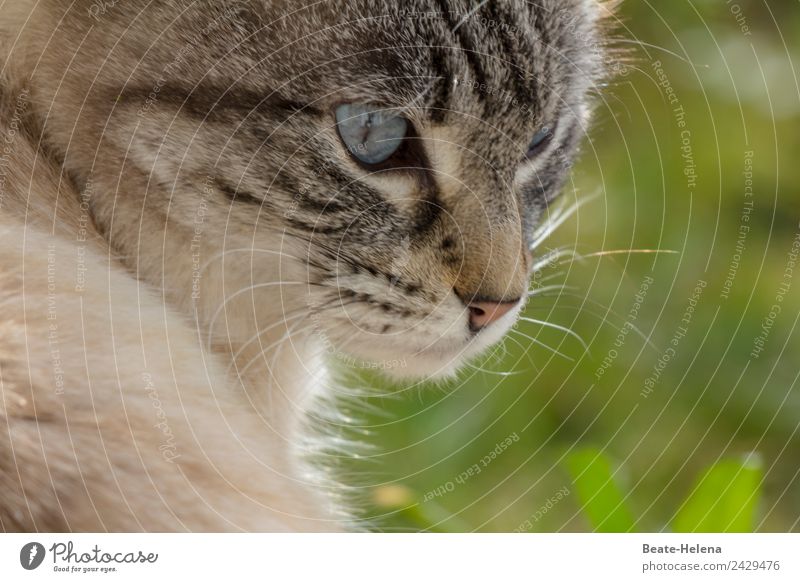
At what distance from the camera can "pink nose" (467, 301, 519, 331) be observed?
36.1 inches

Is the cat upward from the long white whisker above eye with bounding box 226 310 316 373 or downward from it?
upward

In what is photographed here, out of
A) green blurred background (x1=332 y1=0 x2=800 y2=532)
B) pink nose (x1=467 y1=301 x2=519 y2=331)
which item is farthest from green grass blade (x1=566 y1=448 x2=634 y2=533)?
green blurred background (x1=332 y1=0 x2=800 y2=532)

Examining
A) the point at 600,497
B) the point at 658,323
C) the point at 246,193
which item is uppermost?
the point at 246,193

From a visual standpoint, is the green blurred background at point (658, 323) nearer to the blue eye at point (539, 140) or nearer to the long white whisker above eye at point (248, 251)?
the blue eye at point (539, 140)

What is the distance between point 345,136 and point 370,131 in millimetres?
24

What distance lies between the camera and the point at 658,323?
5.21 ft

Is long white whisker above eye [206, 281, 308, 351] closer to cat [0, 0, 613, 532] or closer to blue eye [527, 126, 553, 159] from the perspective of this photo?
cat [0, 0, 613, 532]

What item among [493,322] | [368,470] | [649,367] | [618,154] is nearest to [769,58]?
[618,154]

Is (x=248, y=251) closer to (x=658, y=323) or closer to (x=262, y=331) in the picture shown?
(x=262, y=331)

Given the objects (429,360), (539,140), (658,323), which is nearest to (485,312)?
(429,360)

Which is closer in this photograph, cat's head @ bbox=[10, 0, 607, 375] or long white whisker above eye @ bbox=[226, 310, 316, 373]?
cat's head @ bbox=[10, 0, 607, 375]

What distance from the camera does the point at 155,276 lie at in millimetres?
899

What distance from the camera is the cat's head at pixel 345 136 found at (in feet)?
2.74
